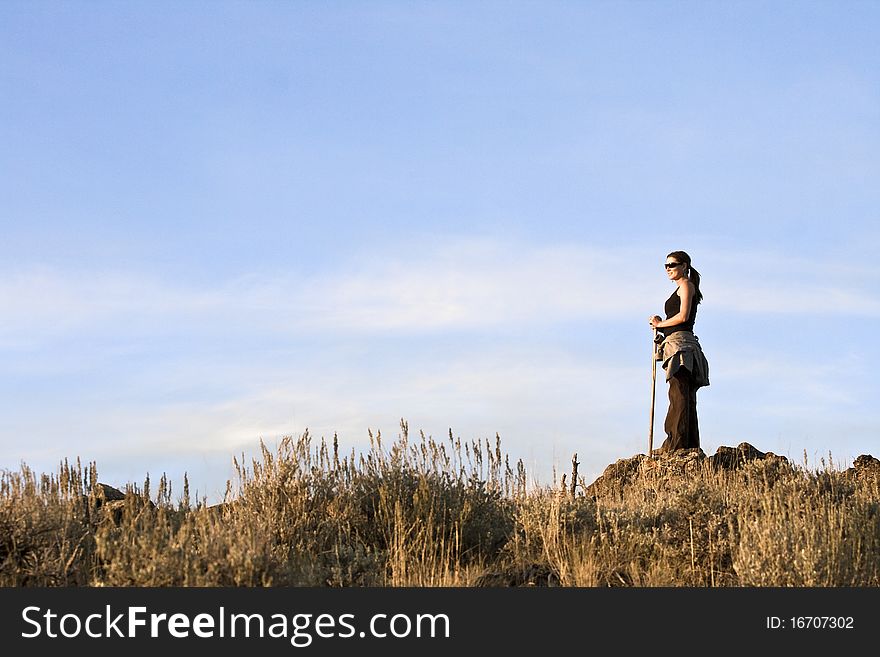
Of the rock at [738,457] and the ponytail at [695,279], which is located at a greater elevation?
the ponytail at [695,279]

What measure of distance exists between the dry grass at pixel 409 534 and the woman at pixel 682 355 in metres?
3.64

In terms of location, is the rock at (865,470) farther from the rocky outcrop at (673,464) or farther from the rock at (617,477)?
the rock at (617,477)

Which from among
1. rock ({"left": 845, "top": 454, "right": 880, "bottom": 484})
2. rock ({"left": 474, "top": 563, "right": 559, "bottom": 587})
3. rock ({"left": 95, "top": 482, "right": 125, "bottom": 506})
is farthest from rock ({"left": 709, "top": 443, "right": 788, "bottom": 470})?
rock ({"left": 95, "top": 482, "right": 125, "bottom": 506})

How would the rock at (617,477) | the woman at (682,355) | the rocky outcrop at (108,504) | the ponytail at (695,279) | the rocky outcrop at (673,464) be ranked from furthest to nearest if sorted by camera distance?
the ponytail at (695,279), the woman at (682,355), the rock at (617,477), the rocky outcrop at (673,464), the rocky outcrop at (108,504)

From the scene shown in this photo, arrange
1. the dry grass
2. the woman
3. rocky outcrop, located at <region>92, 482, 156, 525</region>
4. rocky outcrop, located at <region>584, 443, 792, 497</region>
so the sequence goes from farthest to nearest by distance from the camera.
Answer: the woman < rocky outcrop, located at <region>584, 443, 792, 497</region> < rocky outcrop, located at <region>92, 482, 156, 525</region> < the dry grass

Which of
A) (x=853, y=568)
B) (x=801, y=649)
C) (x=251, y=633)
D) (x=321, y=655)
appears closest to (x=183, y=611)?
(x=251, y=633)

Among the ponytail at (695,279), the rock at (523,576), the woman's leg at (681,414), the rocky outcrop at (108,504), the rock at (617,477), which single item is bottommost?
the rock at (523,576)

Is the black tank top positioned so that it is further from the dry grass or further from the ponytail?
the dry grass

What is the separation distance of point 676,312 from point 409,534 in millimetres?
7486

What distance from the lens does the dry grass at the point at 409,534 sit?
8.12m

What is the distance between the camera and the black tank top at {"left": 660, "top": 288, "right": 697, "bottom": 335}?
15336 mm

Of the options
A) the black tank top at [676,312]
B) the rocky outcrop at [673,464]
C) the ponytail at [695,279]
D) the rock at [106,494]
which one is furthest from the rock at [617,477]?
the rock at [106,494]

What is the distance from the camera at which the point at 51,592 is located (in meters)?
6.96

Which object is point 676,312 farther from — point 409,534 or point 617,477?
point 409,534
